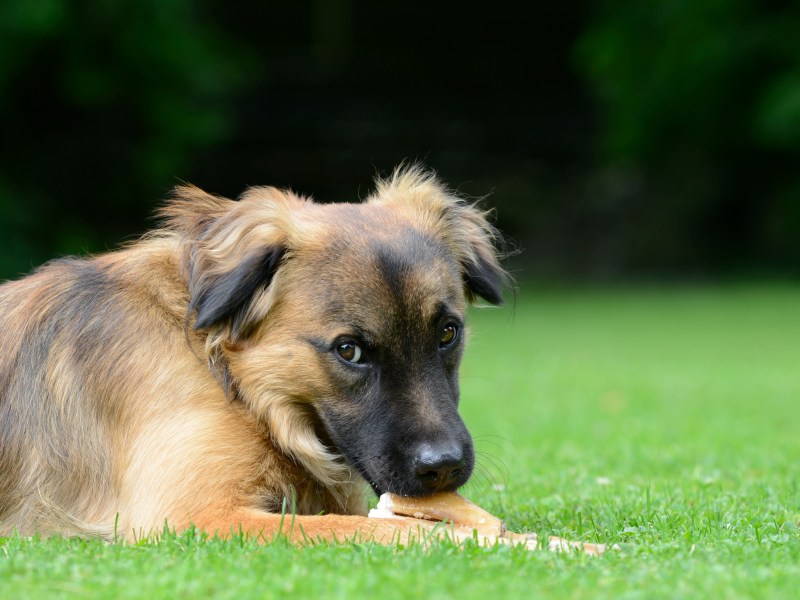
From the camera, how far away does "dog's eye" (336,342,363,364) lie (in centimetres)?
503

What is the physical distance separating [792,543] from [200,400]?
266 centimetres

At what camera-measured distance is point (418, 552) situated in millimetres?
4262

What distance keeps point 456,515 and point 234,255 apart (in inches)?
64.7

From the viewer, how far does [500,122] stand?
3494 centimetres

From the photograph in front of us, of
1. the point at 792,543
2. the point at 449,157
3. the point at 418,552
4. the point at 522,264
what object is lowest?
the point at 418,552

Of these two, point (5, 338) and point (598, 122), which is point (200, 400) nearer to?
point (5, 338)

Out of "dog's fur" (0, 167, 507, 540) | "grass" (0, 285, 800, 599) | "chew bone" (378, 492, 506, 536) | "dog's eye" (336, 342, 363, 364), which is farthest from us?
"dog's eye" (336, 342, 363, 364)

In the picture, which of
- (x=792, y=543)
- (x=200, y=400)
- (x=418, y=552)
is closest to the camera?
(x=418, y=552)

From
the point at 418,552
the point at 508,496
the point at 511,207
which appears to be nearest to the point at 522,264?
the point at 511,207

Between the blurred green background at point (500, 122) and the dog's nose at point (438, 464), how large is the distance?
22796 mm

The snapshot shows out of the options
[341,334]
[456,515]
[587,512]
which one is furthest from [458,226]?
[456,515]

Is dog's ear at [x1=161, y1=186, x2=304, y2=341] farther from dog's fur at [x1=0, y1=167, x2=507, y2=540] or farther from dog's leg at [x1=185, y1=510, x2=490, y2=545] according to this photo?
dog's leg at [x1=185, y1=510, x2=490, y2=545]

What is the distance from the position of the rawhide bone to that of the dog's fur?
7 centimetres

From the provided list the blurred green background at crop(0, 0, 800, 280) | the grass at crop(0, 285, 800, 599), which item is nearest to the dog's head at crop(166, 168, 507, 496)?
the grass at crop(0, 285, 800, 599)
